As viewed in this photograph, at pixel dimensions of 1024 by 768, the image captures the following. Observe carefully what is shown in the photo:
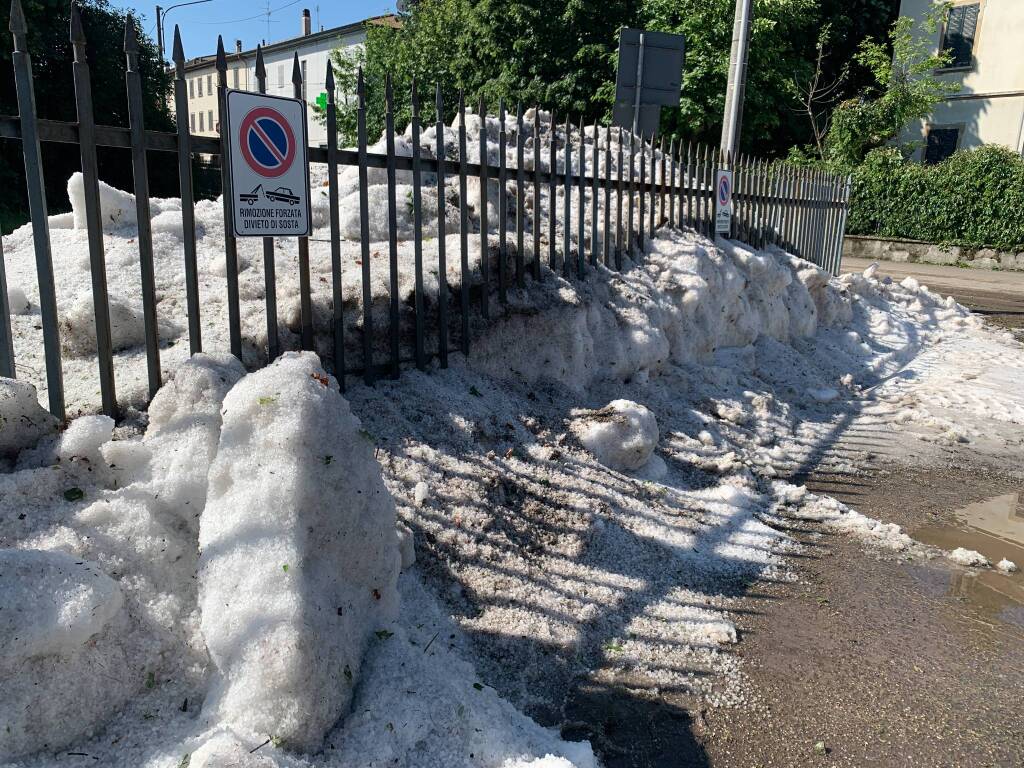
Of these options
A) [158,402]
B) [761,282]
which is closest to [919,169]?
[761,282]

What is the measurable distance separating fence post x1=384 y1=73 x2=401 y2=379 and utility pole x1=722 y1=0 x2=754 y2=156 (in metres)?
7.64

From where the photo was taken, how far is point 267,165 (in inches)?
148

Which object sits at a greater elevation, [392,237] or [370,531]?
[392,237]

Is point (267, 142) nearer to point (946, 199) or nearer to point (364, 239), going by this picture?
point (364, 239)

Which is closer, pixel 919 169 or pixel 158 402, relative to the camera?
pixel 158 402

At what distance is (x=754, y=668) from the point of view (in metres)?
3.30

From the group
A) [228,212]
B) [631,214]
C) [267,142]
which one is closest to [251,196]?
[228,212]

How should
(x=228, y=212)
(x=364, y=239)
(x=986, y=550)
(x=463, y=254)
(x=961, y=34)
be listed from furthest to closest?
(x=961, y=34) → (x=463, y=254) → (x=986, y=550) → (x=364, y=239) → (x=228, y=212)

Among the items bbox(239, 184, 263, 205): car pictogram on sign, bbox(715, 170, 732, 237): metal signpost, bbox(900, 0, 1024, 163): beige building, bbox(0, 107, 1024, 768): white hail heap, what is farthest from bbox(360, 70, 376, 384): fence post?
bbox(900, 0, 1024, 163): beige building

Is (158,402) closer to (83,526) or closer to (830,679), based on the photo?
(83,526)

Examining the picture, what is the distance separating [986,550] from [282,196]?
4.45m

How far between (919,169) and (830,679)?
23.0 metres

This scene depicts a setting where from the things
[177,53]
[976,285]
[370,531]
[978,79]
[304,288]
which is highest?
[978,79]

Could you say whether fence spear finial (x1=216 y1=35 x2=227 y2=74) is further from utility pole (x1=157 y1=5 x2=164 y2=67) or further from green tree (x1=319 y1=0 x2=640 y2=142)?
green tree (x1=319 y1=0 x2=640 y2=142)
